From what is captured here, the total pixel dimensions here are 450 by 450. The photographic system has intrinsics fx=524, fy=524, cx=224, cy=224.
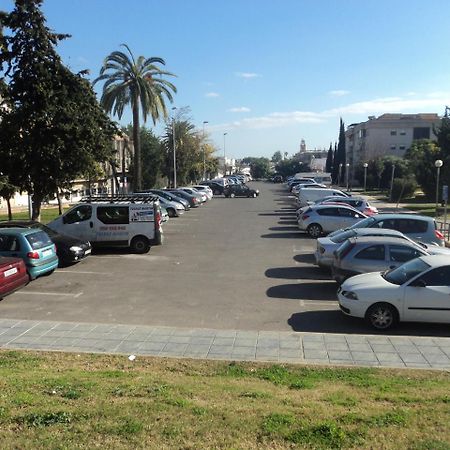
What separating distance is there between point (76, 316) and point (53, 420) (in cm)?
635

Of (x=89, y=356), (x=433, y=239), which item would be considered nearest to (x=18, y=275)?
(x=89, y=356)

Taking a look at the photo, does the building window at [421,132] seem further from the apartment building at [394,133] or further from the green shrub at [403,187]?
the green shrub at [403,187]

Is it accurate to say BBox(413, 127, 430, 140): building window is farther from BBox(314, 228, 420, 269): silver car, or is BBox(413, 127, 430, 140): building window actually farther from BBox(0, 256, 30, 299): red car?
BBox(0, 256, 30, 299): red car

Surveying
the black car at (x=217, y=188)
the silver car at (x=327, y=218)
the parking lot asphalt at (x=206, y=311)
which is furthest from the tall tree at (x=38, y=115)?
the black car at (x=217, y=188)

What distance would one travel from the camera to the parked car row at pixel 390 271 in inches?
392

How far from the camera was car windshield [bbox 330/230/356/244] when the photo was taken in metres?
15.1

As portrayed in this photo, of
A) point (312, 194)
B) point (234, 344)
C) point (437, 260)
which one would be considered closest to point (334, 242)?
point (437, 260)

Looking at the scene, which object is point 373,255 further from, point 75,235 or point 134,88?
point 134,88

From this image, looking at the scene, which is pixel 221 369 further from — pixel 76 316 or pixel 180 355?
pixel 76 316

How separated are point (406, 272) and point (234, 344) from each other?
4018 mm

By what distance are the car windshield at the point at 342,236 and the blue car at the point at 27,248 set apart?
8.11 meters

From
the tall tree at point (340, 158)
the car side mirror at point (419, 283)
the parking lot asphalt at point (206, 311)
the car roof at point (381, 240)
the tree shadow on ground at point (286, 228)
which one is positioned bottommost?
the tree shadow on ground at point (286, 228)

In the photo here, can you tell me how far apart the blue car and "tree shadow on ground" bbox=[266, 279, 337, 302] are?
5.97 m

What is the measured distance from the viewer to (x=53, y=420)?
4812 millimetres
